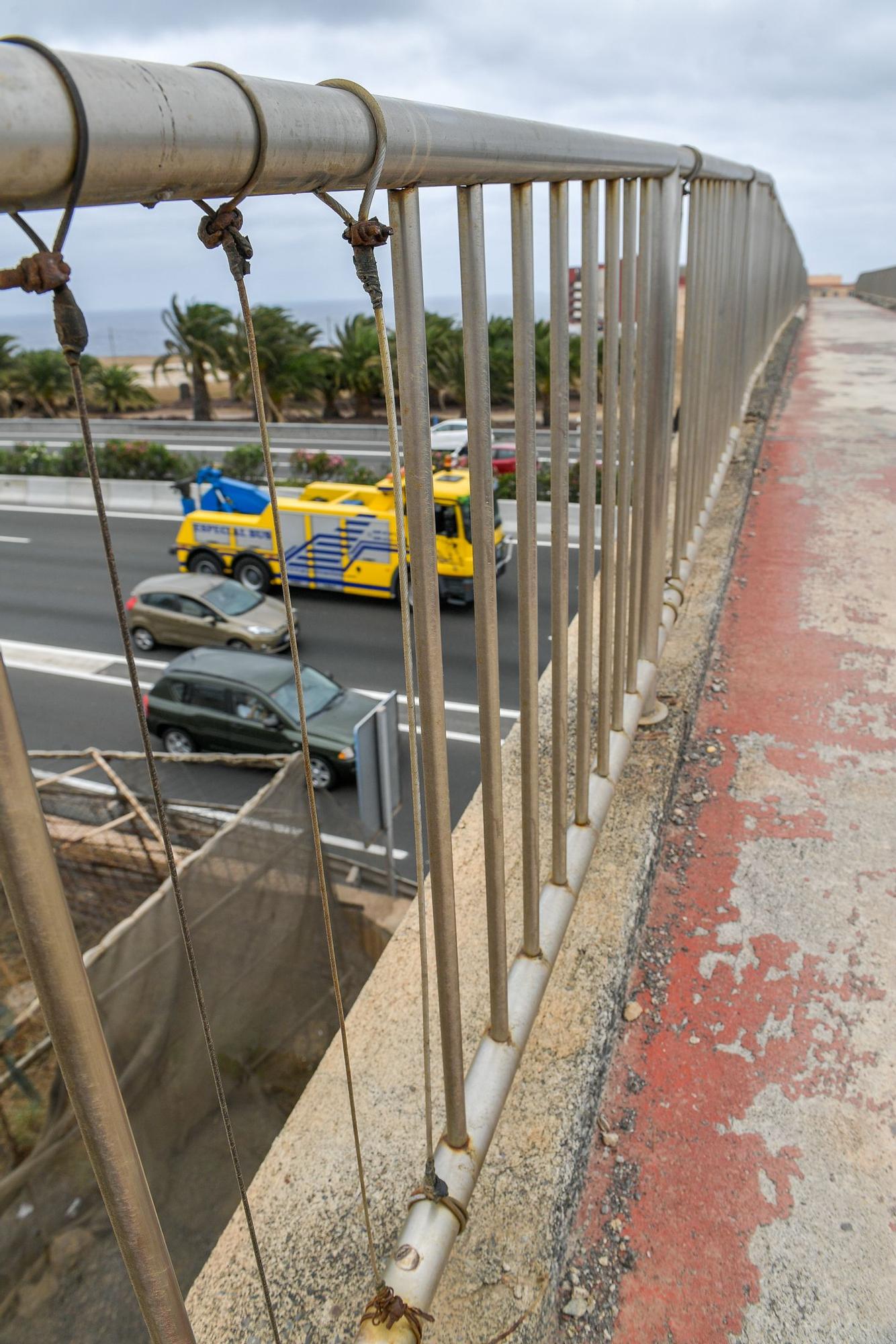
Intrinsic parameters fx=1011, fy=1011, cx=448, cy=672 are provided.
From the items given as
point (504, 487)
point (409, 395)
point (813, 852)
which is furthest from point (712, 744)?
point (504, 487)

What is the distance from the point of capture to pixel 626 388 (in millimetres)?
1663

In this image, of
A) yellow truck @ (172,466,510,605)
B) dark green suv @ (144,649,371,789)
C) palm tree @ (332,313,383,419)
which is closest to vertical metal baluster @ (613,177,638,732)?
dark green suv @ (144,649,371,789)

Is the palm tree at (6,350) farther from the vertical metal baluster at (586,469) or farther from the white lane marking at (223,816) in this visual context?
the vertical metal baluster at (586,469)

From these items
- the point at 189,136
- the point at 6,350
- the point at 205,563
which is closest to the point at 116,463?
the point at 205,563

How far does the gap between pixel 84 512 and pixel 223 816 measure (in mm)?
16397

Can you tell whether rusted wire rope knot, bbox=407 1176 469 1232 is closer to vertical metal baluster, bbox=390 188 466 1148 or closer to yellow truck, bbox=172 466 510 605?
vertical metal baluster, bbox=390 188 466 1148

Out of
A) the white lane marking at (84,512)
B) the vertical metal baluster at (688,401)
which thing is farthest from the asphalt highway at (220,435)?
the vertical metal baluster at (688,401)

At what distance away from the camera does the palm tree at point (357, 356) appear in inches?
942

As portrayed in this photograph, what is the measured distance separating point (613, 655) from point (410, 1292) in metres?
1.17

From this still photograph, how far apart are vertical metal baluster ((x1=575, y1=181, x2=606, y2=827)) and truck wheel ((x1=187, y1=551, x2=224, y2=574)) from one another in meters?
14.2

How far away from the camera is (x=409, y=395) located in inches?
32.4

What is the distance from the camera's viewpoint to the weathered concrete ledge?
1131 millimetres

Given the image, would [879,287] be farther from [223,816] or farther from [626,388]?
[626,388]

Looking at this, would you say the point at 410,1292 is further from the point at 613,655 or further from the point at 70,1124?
the point at 70,1124
